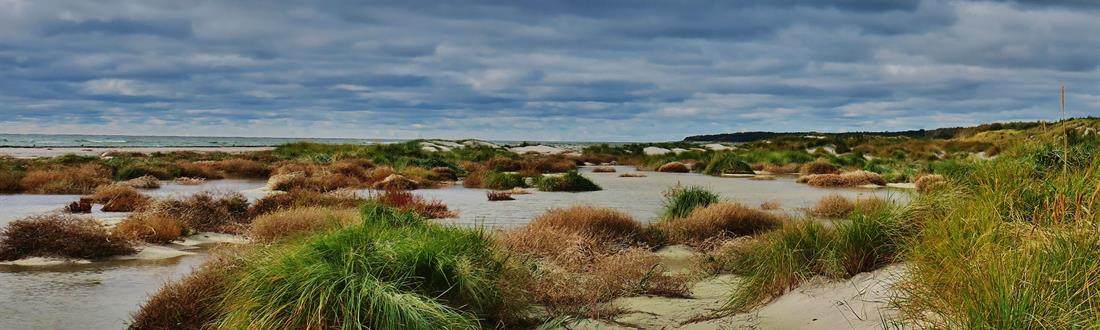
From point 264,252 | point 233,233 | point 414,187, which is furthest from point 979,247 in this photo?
point 414,187

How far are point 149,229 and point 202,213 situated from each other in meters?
2.36

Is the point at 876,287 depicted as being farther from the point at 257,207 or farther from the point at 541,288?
the point at 257,207

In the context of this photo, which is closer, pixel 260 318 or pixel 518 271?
pixel 260 318

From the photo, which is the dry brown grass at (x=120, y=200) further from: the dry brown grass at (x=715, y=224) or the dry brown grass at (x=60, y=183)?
the dry brown grass at (x=715, y=224)

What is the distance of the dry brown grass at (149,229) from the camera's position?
1191cm

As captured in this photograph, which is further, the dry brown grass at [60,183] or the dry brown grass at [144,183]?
the dry brown grass at [144,183]

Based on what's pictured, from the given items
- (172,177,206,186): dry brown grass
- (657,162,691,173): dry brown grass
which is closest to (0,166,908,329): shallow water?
(172,177,206,186): dry brown grass

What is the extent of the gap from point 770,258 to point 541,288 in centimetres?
224

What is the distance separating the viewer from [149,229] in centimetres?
1215

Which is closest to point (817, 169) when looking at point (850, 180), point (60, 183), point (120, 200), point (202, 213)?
point (850, 180)

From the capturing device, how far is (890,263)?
7156mm

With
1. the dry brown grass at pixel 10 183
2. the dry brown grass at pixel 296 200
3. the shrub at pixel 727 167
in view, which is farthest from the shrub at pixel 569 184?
the dry brown grass at pixel 10 183

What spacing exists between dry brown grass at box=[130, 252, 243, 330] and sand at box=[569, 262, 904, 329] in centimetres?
316

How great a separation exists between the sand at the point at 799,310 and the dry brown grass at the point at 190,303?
3165mm
